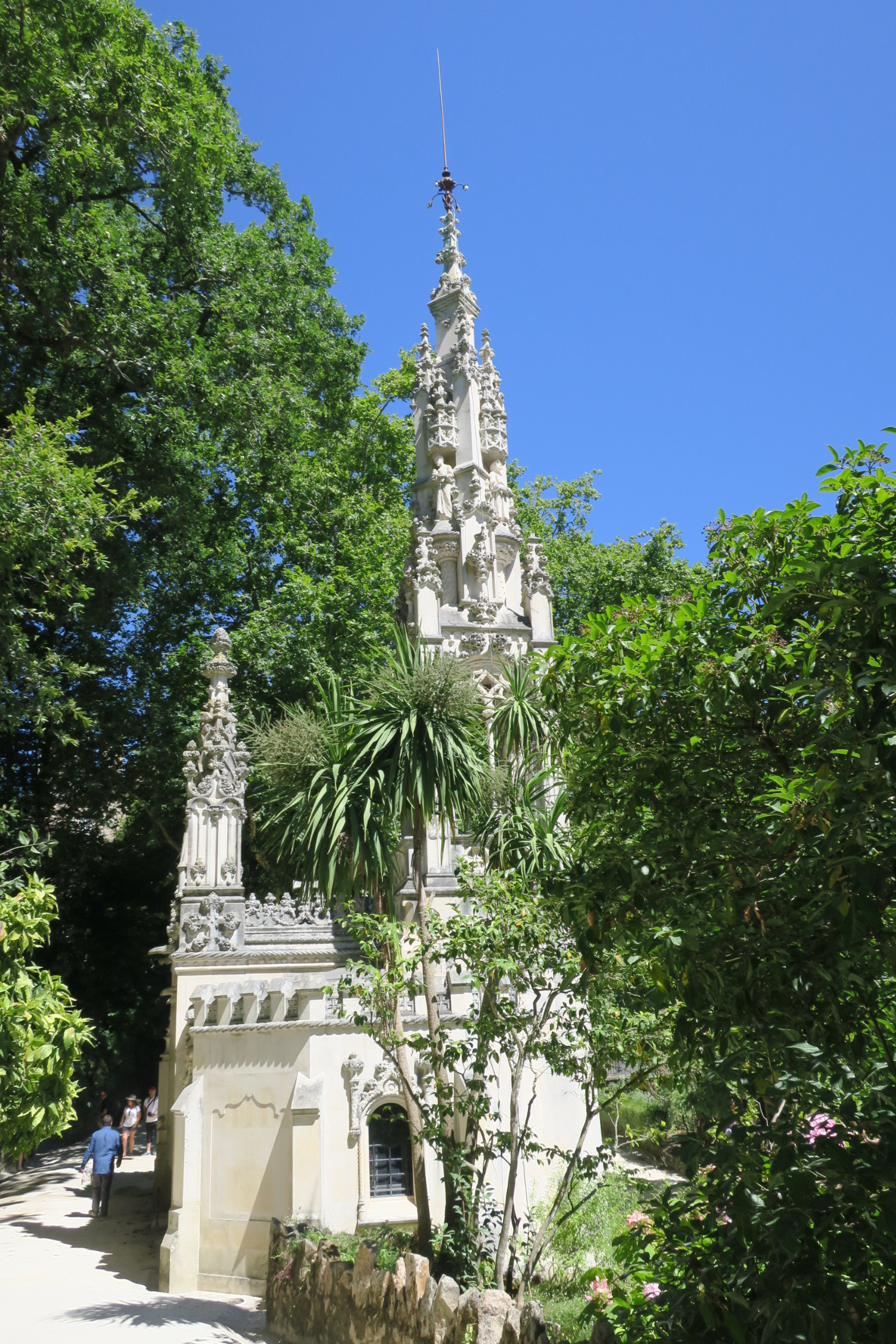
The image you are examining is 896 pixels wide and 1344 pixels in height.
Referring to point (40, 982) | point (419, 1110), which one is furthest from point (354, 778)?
point (40, 982)

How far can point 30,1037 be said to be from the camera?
6.54 metres

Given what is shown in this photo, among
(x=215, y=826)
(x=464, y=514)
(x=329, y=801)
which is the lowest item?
(x=215, y=826)

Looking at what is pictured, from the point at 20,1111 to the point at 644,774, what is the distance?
4.68 metres

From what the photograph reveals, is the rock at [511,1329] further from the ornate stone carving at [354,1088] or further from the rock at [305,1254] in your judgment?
the ornate stone carving at [354,1088]

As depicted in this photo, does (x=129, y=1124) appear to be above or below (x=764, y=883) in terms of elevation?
below

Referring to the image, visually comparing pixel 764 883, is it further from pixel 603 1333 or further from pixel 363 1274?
pixel 363 1274

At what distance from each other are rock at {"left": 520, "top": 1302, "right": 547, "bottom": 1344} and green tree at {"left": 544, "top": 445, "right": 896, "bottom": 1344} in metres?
0.96

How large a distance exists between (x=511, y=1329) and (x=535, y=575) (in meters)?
14.0

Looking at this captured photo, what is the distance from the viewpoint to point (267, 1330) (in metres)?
9.77

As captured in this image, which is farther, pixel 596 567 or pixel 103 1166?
pixel 596 567

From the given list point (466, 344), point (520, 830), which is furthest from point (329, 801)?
point (466, 344)

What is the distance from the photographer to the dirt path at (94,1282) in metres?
9.62

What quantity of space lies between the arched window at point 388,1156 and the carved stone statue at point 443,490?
1129 centimetres

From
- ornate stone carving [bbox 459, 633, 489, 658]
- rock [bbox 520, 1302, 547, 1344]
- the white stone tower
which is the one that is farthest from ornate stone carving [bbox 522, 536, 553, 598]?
rock [bbox 520, 1302, 547, 1344]
